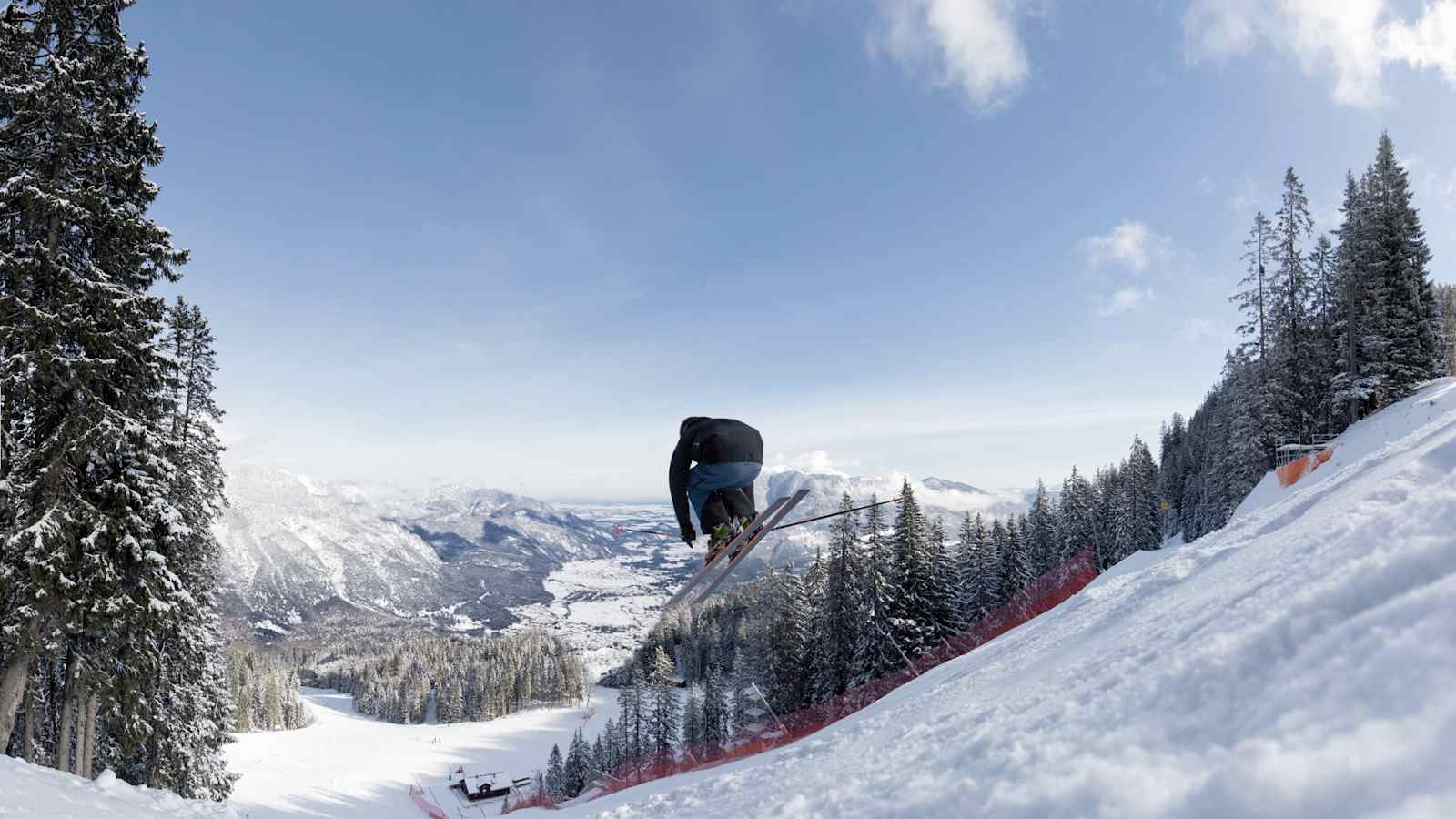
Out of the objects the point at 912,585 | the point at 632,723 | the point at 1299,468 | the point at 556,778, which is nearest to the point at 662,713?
the point at 632,723

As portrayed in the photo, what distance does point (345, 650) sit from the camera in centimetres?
19838

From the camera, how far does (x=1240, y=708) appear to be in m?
2.70

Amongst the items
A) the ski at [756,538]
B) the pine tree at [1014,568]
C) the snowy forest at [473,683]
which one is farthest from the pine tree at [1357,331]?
the snowy forest at [473,683]

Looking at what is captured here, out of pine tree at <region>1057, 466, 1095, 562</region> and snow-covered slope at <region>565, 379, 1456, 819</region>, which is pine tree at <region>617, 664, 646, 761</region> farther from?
snow-covered slope at <region>565, 379, 1456, 819</region>

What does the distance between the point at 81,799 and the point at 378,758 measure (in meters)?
72.4

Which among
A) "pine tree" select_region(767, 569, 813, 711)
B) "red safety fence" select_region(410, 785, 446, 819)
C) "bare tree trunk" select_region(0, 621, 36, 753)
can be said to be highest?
"bare tree trunk" select_region(0, 621, 36, 753)

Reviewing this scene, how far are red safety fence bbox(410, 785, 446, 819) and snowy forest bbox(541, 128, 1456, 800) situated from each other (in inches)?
335

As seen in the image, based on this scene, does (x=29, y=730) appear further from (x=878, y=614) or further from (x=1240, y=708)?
(x=878, y=614)

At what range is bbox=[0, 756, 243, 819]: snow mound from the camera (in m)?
8.05

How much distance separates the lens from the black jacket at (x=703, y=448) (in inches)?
343

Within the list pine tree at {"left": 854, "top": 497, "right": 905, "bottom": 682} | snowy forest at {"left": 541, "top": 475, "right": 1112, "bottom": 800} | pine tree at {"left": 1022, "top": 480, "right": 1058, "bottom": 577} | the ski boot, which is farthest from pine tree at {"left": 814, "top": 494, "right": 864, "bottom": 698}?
the ski boot

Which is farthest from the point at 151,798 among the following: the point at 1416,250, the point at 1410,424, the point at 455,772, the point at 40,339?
the point at 455,772

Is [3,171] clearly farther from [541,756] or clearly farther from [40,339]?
[541,756]

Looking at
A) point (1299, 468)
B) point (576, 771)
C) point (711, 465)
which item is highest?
point (711, 465)
